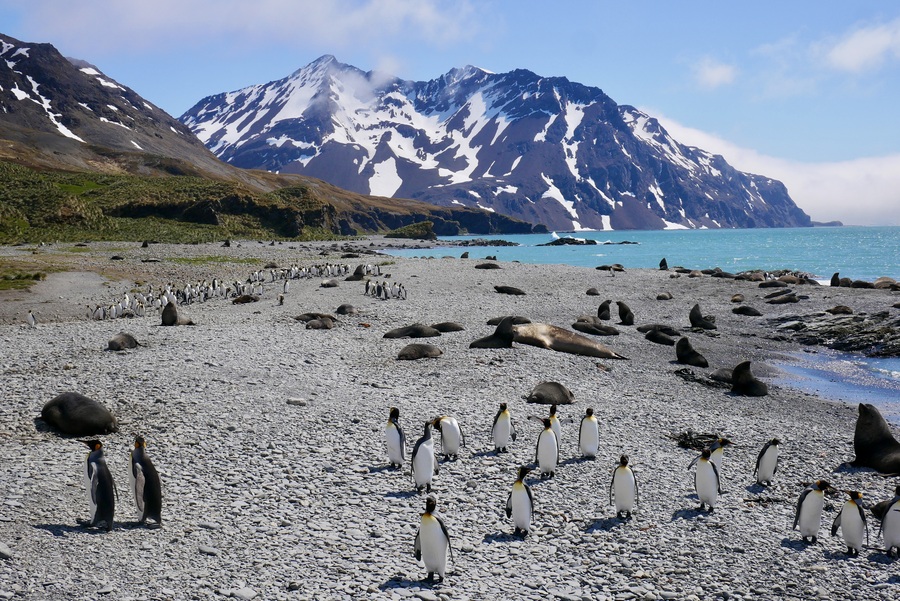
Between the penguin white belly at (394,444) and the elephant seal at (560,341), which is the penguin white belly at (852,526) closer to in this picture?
the penguin white belly at (394,444)

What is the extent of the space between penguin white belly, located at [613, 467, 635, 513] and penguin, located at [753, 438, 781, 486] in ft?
8.21

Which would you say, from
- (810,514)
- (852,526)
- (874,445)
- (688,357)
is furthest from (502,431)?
(688,357)

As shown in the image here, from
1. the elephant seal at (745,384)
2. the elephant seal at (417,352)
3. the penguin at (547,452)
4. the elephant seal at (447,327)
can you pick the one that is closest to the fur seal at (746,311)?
the elephant seal at (745,384)

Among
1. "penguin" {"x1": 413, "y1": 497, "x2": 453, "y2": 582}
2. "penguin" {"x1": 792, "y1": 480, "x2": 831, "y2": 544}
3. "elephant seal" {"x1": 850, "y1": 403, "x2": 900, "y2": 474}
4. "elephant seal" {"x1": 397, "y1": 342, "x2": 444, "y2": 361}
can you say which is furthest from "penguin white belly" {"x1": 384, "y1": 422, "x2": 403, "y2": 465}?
"elephant seal" {"x1": 850, "y1": 403, "x2": 900, "y2": 474}

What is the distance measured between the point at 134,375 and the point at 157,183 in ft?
234

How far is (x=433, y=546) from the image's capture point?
21.6 ft

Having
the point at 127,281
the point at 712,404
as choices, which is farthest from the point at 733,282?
the point at 127,281

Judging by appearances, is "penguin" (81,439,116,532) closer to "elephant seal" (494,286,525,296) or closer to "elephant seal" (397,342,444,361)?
"elephant seal" (397,342,444,361)

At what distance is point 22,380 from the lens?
12430mm

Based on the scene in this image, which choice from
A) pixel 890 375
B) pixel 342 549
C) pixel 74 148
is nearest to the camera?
pixel 342 549

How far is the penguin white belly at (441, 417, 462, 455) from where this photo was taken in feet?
32.1

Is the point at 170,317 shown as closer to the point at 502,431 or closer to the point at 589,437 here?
the point at 502,431

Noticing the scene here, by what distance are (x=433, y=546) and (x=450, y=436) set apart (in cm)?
333

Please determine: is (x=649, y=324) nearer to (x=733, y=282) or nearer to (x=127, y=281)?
(x=733, y=282)
